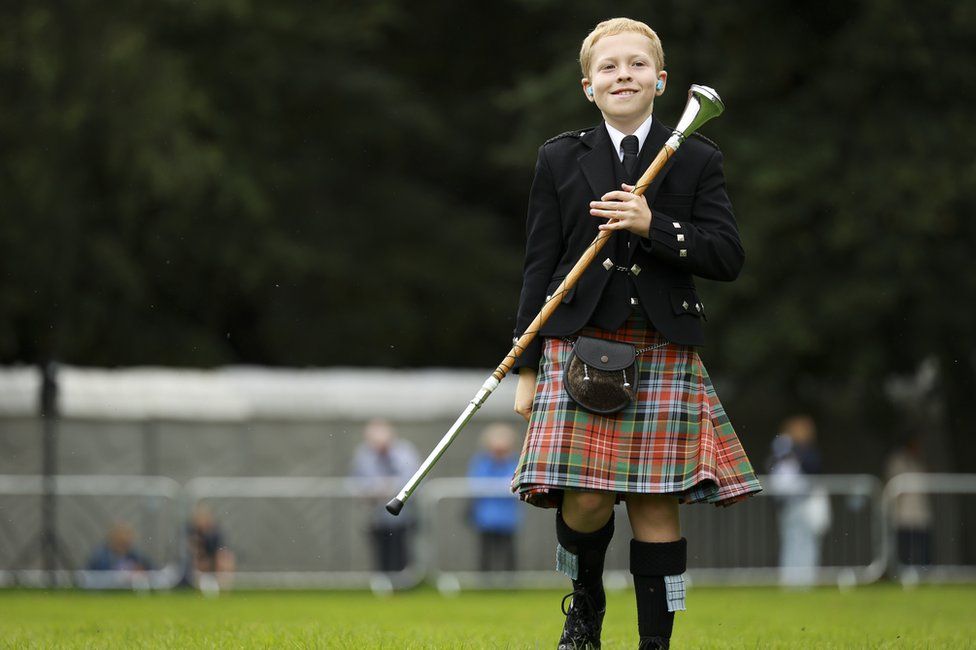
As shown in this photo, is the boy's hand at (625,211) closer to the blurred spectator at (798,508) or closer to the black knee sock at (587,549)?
the black knee sock at (587,549)

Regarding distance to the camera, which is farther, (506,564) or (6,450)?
(6,450)

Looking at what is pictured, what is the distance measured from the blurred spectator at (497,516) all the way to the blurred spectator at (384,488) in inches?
22.3

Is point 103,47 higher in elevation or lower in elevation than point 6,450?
higher

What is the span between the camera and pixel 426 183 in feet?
71.6

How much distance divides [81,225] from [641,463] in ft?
45.9

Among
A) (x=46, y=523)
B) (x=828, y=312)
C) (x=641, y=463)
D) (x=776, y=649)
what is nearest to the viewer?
(x=641, y=463)

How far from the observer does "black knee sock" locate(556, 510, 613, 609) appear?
4.69 meters

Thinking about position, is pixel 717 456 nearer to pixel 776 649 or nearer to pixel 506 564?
pixel 776 649

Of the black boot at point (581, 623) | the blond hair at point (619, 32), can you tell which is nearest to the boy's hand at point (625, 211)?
the blond hair at point (619, 32)

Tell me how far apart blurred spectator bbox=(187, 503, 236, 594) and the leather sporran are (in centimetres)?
856

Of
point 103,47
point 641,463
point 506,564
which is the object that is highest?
point 103,47

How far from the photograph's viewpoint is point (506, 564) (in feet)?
42.8

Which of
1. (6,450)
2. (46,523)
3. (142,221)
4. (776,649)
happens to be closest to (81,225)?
(142,221)

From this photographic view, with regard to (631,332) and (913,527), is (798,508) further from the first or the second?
(631,332)
